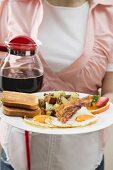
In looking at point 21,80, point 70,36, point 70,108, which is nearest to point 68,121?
point 70,108

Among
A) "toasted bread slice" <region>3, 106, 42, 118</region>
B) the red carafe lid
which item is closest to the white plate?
"toasted bread slice" <region>3, 106, 42, 118</region>

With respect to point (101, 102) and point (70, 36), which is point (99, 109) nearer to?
point (101, 102)

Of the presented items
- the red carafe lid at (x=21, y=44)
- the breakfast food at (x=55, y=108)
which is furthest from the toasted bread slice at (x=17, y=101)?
the red carafe lid at (x=21, y=44)

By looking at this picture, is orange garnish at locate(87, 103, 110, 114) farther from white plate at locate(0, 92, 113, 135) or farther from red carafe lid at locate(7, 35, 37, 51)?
red carafe lid at locate(7, 35, 37, 51)

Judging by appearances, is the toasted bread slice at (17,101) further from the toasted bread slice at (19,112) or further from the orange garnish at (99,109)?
the orange garnish at (99,109)

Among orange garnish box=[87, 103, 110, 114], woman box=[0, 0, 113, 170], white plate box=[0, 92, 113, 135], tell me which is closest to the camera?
white plate box=[0, 92, 113, 135]

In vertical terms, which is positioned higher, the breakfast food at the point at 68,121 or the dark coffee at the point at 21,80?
the dark coffee at the point at 21,80

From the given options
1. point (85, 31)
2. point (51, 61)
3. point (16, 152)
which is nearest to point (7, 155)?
point (16, 152)

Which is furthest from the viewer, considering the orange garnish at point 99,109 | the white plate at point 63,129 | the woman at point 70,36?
the woman at point 70,36

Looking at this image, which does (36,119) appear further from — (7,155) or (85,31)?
(85,31)

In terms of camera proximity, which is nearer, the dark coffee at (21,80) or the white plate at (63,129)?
the white plate at (63,129)
